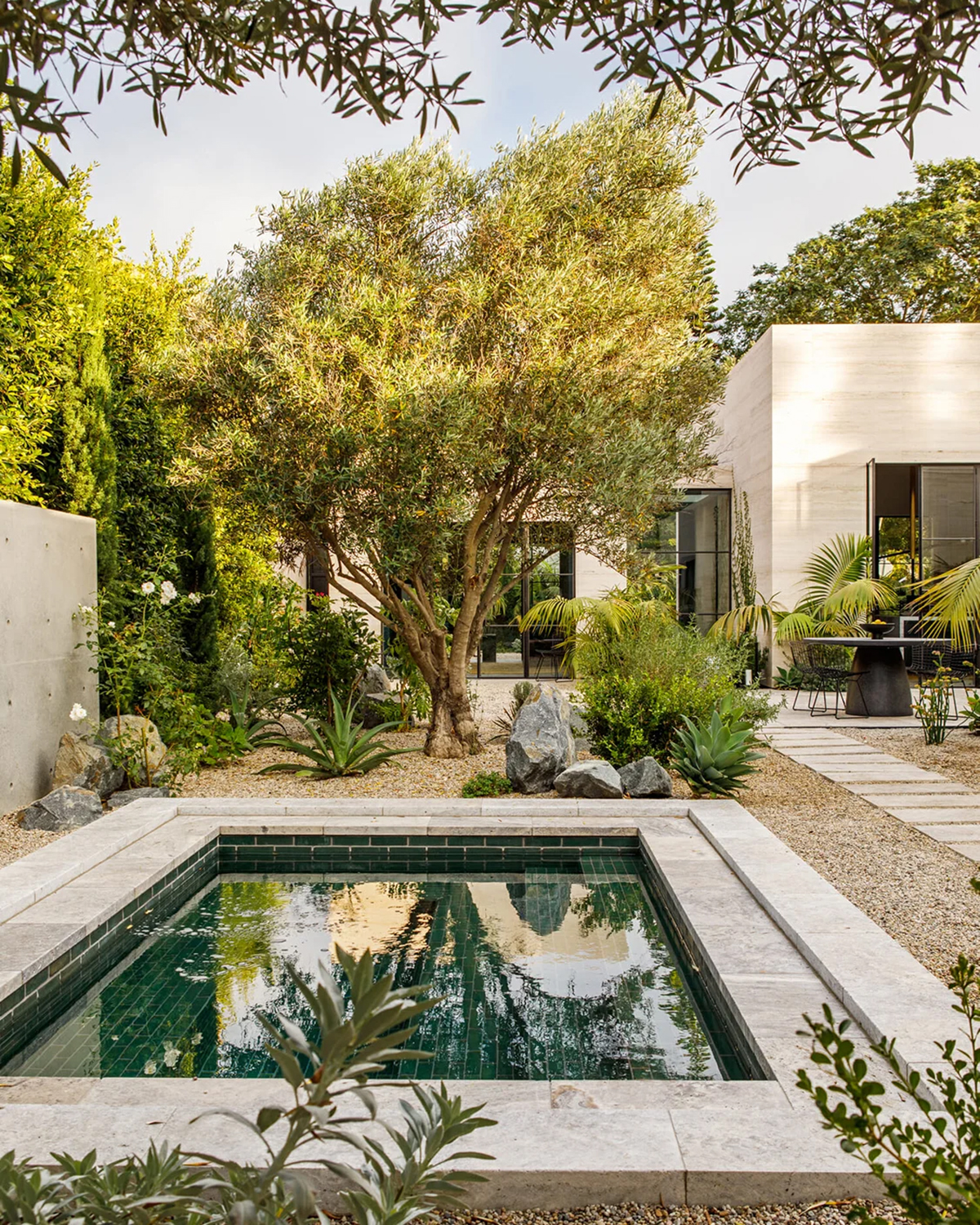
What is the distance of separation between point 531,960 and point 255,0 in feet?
11.6

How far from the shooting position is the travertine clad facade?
14.9 metres

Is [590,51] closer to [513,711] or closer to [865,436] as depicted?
[513,711]

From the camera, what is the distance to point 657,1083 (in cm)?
281

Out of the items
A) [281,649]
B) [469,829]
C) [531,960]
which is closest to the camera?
[531,960]

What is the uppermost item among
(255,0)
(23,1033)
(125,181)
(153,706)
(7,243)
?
(125,181)

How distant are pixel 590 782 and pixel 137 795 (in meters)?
3.05

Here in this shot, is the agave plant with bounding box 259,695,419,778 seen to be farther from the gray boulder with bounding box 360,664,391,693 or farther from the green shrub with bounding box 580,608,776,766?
the gray boulder with bounding box 360,664,391,693

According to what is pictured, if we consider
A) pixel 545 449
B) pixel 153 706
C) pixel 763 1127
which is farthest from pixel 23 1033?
pixel 545 449

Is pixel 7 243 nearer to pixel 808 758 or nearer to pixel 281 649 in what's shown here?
pixel 281 649

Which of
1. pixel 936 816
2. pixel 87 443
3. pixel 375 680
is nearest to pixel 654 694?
pixel 936 816

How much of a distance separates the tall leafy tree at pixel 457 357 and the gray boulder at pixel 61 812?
7.86 feet

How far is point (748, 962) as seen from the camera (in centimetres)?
370

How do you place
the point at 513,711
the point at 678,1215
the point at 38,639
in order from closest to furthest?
the point at 678,1215 < the point at 38,639 < the point at 513,711

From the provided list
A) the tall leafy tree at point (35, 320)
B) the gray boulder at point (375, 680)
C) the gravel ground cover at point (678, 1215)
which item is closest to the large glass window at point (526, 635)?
the gray boulder at point (375, 680)
